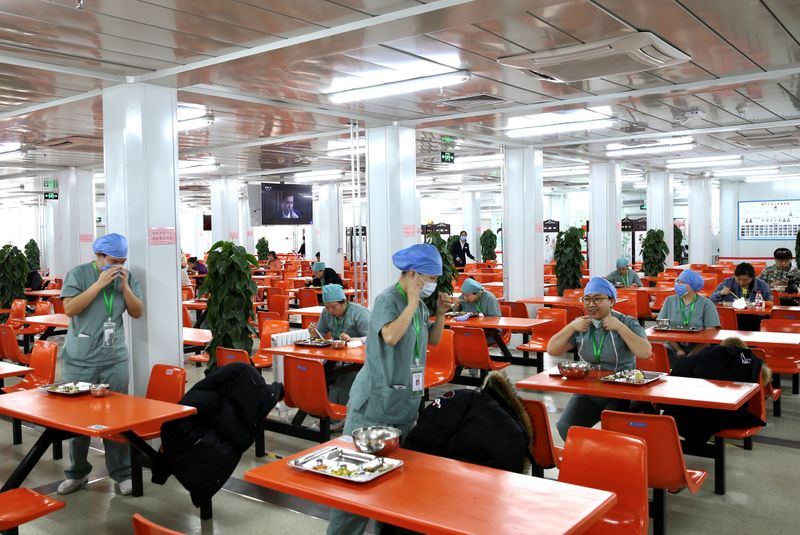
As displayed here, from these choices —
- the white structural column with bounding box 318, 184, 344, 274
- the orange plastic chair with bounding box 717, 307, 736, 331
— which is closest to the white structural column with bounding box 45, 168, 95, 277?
the white structural column with bounding box 318, 184, 344, 274

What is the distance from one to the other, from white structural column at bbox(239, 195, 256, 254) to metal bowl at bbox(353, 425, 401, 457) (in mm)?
17322

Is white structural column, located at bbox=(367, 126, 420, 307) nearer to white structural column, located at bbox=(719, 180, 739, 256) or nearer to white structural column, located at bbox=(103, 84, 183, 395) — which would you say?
Result: white structural column, located at bbox=(103, 84, 183, 395)

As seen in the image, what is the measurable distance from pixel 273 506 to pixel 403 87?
3.91 m

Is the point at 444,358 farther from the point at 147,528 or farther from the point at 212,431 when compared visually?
the point at 147,528

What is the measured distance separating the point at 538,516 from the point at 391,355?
1.27 metres

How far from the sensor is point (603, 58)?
17.3 ft

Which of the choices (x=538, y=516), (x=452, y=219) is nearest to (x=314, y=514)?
(x=538, y=516)

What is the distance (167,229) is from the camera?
5883 millimetres

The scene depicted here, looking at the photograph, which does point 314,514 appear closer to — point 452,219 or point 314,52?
point 314,52

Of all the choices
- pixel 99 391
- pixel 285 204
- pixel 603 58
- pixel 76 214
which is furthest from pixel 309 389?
pixel 76 214

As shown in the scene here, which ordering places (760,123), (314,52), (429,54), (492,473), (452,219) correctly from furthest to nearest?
(452,219)
(760,123)
(429,54)
(314,52)
(492,473)

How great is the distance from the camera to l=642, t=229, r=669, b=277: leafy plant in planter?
1533cm

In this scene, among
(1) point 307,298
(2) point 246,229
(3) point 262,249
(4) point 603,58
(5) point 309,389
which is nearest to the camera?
(5) point 309,389

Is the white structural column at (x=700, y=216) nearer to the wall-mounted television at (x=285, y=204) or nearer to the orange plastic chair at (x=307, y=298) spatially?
the wall-mounted television at (x=285, y=204)
